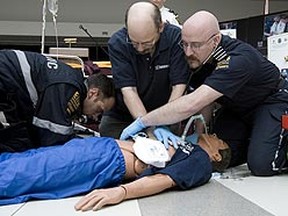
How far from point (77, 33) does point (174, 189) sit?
22.1ft

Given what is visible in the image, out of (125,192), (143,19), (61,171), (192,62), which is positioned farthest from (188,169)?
(143,19)

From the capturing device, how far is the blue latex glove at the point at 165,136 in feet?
Result: 6.39

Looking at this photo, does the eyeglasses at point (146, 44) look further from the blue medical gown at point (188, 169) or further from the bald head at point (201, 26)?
the blue medical gown at point (188, 169)

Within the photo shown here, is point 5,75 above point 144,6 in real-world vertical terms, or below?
below

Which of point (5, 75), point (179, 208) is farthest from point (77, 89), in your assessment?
point (179, 208)

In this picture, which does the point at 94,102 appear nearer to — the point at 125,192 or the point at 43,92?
the point at 43,92

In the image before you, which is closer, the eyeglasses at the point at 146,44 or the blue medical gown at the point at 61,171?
the blue medical gown at the point at 61,171

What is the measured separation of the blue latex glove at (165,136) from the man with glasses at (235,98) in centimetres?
4

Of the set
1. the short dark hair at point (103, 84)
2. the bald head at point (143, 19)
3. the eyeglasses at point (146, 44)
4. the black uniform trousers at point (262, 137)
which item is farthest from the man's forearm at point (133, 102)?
the black uniform trousers at point (262, 137)

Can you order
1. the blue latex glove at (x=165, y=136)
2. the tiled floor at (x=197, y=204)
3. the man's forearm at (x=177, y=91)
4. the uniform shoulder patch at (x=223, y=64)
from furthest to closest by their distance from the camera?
1. the man's forearm at (x=177, y=91)
2. the uniform shoulder patch at (x=223, y=64)
3. the blue latex glove at (x=165, y=136)
4. the tiled floor at (x=197, y=204)

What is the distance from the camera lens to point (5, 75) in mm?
2045

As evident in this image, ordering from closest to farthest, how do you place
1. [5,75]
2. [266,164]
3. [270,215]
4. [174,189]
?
[270,215], [174,189], [5,75], [266,164]

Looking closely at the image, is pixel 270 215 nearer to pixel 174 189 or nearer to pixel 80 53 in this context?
pixel 174 189

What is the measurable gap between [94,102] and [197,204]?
95 centimetres
